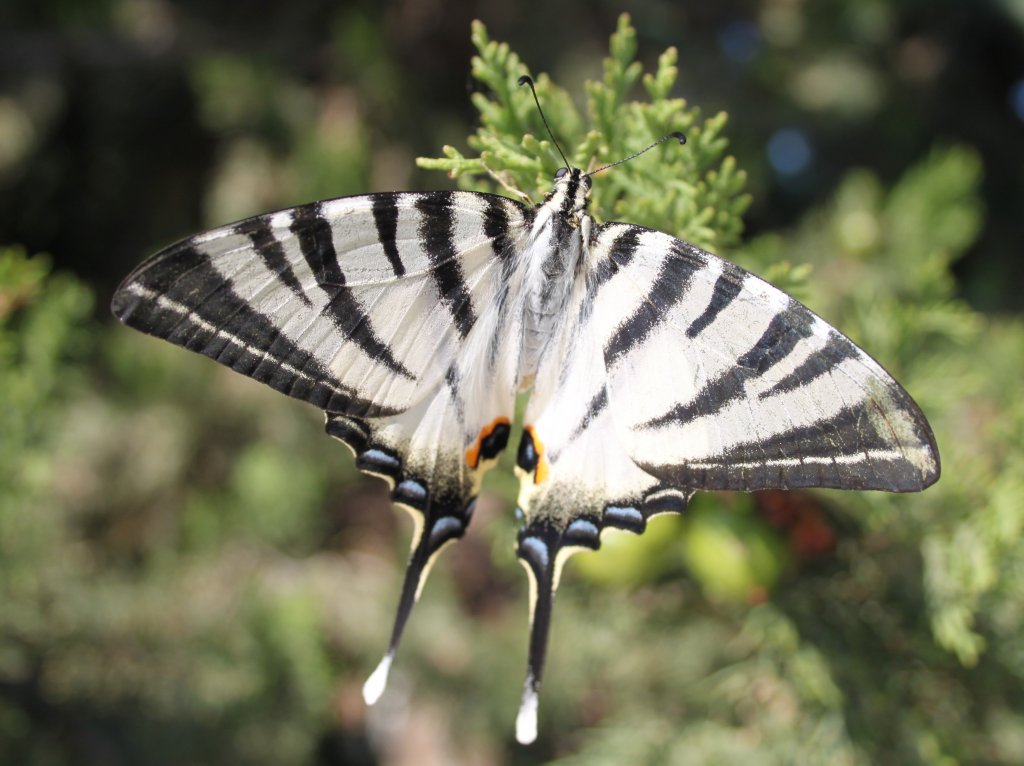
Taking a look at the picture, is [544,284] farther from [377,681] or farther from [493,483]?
[377,681]

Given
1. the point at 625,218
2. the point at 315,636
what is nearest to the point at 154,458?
the point at 315,636

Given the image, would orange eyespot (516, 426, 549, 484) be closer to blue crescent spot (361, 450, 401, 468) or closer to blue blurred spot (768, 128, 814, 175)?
blue crescent spot (361, 450, 401, 468)

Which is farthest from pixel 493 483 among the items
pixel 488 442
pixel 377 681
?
pixel 377 681

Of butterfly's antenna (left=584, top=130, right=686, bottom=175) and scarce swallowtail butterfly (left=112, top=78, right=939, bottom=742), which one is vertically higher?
butterfly's antenna (left=584, top=130, right=686, bottom=175)

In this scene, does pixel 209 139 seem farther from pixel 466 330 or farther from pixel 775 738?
pixel 775 738

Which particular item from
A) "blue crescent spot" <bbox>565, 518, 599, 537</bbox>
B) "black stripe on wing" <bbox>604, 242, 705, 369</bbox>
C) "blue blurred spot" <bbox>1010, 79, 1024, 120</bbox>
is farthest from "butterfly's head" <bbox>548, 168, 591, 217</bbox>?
"blue blurred spot" <bbox>1010, 79, 1024, 120</bbox>

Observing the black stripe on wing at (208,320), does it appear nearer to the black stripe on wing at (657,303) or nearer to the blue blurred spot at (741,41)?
the black stripe on wing at (657,303)
